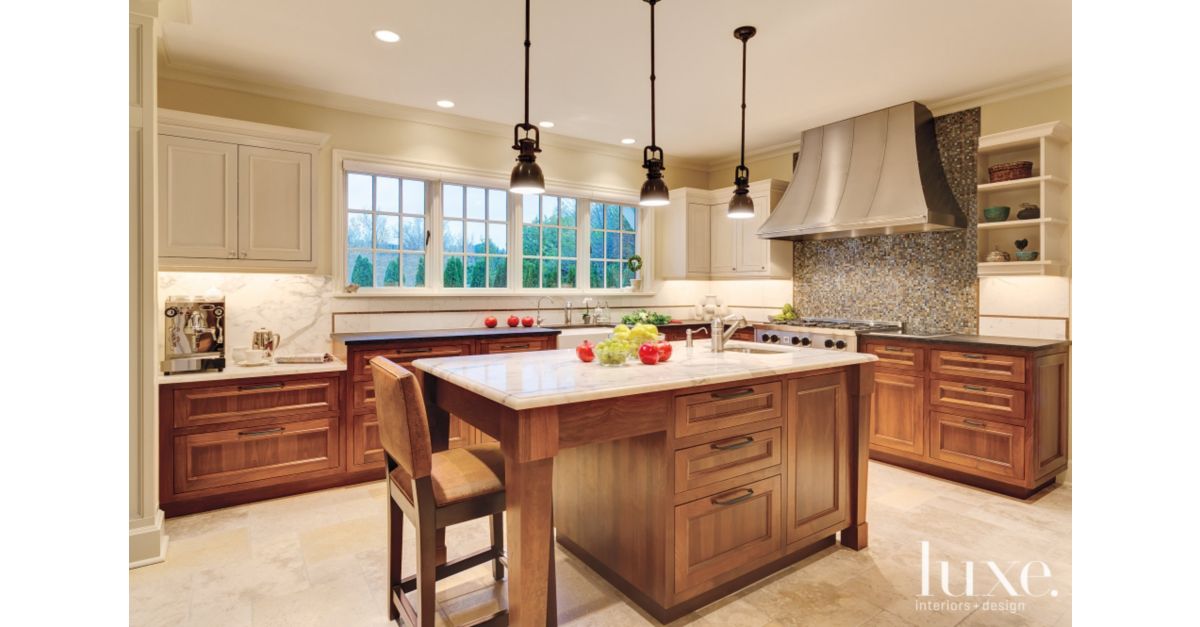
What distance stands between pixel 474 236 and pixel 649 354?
287 cm

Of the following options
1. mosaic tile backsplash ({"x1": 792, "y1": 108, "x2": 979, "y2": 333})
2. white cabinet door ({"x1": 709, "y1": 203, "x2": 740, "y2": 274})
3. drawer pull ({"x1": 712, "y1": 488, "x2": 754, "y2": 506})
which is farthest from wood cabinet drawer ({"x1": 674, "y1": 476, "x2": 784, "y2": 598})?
white cabinet door ({"x1": 709, "y1": 203, "x2": 740, "y2": 274})

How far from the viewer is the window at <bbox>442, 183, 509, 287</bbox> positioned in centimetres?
458

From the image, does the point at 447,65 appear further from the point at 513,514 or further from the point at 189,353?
the point at 513,514

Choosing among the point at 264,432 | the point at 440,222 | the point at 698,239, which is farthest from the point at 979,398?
the point at 264,432

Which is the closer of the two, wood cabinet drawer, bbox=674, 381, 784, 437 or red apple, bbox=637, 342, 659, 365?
wood cabinet drawer, bbox=674, 381, 784, 437

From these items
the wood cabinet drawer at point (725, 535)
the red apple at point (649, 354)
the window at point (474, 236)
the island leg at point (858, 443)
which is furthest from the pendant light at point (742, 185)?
the window at point (474, 236)

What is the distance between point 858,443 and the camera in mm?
2586

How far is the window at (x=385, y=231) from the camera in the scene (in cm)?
417

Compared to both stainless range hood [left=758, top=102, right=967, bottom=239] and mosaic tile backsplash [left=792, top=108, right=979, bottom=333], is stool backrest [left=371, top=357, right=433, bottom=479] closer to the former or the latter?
stainless range hood [left=758, top=102, right=967, bottom=239]

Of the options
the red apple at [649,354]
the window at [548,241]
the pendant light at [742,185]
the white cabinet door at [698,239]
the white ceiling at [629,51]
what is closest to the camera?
the red apple at [649,354]

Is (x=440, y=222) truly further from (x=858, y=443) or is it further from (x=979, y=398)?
(x=979, y=398)

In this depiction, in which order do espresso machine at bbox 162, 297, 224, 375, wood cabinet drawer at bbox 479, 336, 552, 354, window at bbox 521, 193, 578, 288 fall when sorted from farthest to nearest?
1. window at bbox 521, 193, 578, 288
2. wood cabinet drawer at bbox 479, 336, 552, 354
3. espresso machine at bbox 162, 297, 224, 375

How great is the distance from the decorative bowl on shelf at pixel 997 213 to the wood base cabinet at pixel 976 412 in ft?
2.93

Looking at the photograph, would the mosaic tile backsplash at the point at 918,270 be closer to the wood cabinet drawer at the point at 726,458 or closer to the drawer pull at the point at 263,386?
the wood cabinet drawer at the point at 726,458
